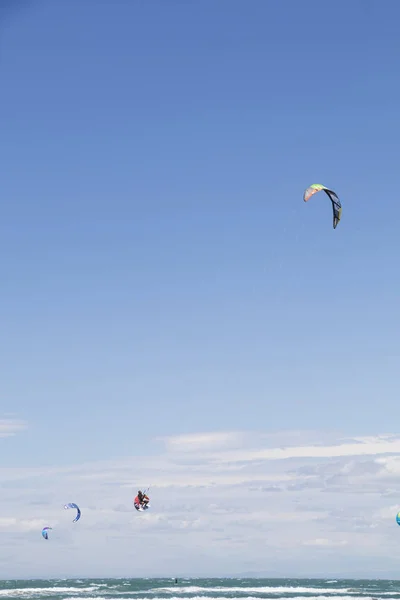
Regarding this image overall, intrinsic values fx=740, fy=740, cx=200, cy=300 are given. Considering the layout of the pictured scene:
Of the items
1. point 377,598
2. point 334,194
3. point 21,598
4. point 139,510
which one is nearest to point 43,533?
point 21,598

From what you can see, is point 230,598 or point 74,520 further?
point 230,598

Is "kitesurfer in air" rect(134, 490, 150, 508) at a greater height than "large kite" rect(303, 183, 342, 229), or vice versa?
"large kite" rect(303, 183, 342, 229)

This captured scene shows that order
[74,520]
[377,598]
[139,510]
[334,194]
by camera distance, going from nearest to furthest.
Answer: [334,194], [139,510], [74,520], [377,598]

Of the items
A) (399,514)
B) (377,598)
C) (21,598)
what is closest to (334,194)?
(399,514)

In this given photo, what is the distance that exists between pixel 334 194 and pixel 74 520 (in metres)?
29.0

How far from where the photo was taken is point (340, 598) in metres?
66.0

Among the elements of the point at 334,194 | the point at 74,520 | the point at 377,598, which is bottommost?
the point at 377,598

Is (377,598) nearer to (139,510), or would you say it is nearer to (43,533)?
(43,533)

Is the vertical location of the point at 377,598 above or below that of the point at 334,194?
below

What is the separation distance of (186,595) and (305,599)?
1218 centimetres

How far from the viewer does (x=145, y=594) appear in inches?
2926

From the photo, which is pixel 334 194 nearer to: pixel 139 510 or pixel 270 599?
pixel 139 510

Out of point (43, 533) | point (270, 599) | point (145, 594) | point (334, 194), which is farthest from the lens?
point (145, 594)

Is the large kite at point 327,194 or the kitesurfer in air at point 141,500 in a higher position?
the large kite at point 327,194
